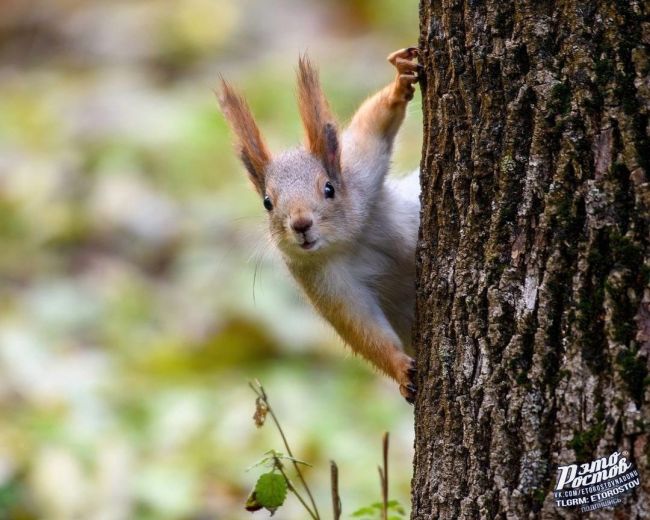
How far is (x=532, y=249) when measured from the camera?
2.14 meters

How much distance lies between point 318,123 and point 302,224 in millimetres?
289

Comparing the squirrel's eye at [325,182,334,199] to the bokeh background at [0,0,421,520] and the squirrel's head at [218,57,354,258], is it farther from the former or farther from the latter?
the bokeh background at [0,0,421,520]

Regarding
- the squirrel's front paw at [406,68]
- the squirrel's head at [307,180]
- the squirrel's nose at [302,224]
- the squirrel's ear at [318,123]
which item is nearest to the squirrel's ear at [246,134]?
the squirrel's head at [307,180]

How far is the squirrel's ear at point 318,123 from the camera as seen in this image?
298cm

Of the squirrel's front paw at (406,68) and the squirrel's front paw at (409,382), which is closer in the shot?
the squirrel's front paw at (406,68)

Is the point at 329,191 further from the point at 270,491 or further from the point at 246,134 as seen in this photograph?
the point at 270,491

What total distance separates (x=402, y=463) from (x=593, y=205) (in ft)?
9.59

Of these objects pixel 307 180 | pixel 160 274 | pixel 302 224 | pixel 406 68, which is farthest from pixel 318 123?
pixel 160 274

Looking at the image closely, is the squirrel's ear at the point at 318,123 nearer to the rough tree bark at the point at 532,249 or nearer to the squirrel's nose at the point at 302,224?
the squirrel's nose at the point at 302,224

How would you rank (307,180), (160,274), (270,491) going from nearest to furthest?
(270,491) → (307,180) → (160,274)

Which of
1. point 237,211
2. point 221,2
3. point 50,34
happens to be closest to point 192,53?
point 221,2

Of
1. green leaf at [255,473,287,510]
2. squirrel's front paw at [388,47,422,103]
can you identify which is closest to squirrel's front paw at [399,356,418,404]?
green leaf at [255,473,287,510]

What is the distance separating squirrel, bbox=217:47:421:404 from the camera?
118 inches

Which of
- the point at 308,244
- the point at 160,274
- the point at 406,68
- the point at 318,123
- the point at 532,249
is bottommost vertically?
the point at 532,249
